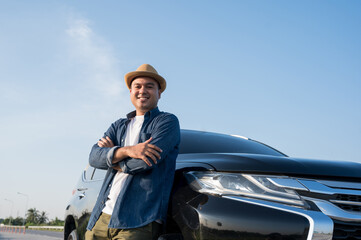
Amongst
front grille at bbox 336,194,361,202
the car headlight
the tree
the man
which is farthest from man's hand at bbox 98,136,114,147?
the tree

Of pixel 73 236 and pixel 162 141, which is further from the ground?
pixel 162 141

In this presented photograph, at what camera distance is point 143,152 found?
247 centimetres

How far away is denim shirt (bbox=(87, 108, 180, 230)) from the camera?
7.89 feet

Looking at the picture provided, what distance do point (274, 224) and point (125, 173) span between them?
1.11 m

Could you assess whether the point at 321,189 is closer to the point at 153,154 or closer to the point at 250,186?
the point at 250,186

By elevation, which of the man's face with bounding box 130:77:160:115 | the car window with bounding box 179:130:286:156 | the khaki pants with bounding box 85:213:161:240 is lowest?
the khaki pants with bounding box 85:213:161:240

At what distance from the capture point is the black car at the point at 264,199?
76.6 inches

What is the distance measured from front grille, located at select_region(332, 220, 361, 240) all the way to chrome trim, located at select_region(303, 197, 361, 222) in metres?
0.03

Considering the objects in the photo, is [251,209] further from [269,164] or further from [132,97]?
[132,97]

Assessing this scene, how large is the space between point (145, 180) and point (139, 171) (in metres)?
0.08

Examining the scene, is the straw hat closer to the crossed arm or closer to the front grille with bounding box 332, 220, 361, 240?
the crossed arm

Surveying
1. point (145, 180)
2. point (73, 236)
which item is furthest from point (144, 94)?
point (73, 236)

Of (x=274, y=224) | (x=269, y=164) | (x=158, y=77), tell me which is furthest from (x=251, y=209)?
(x=158, y=77)

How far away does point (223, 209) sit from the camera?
2086mm
